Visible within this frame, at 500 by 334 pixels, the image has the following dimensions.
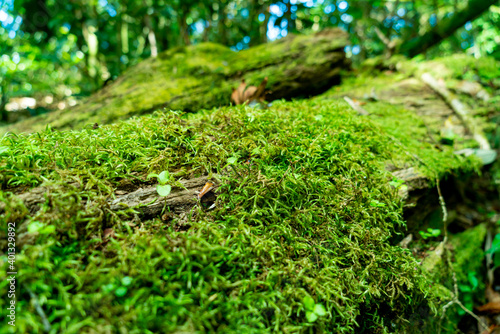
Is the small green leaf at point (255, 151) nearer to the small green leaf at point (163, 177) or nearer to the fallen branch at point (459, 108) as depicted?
the small green leaf at point (163, 177)

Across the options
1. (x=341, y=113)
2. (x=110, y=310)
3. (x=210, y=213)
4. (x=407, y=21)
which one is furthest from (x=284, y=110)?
(x=407, y=21)

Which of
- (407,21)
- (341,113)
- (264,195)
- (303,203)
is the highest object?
(407,21)

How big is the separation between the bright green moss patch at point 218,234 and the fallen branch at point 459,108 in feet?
6.86

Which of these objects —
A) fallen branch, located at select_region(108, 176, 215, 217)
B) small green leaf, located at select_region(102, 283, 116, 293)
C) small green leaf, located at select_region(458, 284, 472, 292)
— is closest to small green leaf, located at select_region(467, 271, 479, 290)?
small green leaf, located at select_region(458, 284, 472, 292)

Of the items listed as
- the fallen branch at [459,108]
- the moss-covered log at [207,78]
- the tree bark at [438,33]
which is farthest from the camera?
the tree bark at [438,33]

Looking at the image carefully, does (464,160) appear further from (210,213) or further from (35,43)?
(35,43)

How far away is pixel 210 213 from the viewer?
1491mm

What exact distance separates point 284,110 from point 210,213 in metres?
1.55

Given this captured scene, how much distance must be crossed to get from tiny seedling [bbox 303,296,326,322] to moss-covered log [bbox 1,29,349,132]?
9.90 ft

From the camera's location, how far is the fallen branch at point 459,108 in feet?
10.5

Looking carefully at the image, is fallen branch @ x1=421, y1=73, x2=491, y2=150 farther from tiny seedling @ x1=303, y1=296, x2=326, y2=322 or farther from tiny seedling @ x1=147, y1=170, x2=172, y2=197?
tiny seedling @ x1=147, y1=170, x2=172, y2=197

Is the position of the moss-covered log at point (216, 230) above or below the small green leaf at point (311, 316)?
above

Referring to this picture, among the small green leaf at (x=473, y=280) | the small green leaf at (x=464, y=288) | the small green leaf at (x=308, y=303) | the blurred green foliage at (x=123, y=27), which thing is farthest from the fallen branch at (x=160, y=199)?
the blurred green foliage at (x=123, y=27)

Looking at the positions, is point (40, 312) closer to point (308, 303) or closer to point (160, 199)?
point (160, 199)
